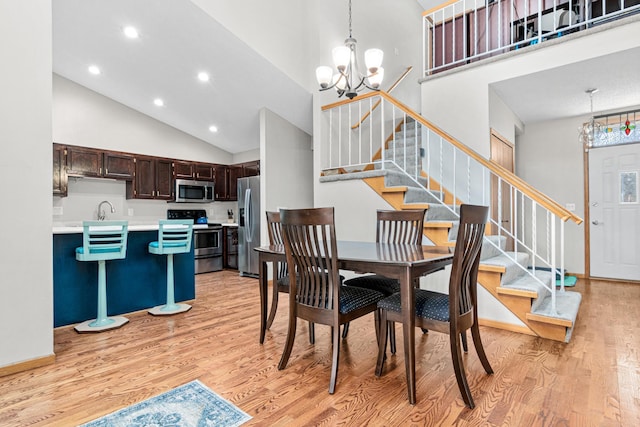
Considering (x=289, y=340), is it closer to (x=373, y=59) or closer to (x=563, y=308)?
(x=373, y=59)

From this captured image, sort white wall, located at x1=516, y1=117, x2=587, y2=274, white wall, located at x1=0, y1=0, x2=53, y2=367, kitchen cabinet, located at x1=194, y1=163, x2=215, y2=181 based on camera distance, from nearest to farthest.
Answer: white wall, located at x1=0, y1=0, x2=53, y2=367, white wall, located at x1=516, y1=117, x2=587, y2=274, kitchen cabinet, located at x1=194, y1=163, x2=215, y2=181

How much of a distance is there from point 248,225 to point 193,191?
1419 mm

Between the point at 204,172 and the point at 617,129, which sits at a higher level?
the point at 617,129

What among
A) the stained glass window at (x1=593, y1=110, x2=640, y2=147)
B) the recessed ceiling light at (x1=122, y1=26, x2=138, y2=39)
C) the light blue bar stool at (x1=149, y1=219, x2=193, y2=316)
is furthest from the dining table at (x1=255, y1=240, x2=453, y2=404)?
the stained glass window at (x1=593, y1=110, x2=640, y2=147)

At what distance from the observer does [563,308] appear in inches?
119

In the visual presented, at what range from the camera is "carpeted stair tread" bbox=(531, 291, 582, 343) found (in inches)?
108

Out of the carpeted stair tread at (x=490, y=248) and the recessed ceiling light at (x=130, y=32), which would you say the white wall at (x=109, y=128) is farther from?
the carpeted stair tread at (x=490, y=248)

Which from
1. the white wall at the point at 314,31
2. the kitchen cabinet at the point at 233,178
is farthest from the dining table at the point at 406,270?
the kitchen cabinet at the point at 233,178

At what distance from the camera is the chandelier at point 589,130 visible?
4355 mm

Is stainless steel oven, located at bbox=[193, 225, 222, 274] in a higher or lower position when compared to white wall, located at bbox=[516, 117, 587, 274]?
lower

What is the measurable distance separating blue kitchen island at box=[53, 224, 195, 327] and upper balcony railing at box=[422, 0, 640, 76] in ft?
13.9

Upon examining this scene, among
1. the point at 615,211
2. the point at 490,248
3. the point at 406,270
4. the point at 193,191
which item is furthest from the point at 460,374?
the point at 193,191

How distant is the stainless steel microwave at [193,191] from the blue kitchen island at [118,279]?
2.38 meters

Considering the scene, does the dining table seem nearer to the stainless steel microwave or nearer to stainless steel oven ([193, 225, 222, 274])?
stainless steel oven ([193, 225, 222, 274])
